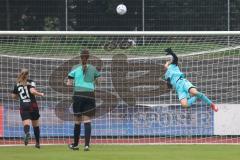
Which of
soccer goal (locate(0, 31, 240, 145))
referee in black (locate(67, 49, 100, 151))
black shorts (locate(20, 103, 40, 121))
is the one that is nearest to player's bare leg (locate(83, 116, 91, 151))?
referee in black (locate(67, 49, 100, 151))

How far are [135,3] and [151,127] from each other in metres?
6.71

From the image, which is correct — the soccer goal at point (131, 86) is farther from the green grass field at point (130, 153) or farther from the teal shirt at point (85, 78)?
the teal shirt at point (85, 78)

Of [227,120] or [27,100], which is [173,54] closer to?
[27,100]

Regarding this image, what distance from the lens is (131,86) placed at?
19688 millimetres

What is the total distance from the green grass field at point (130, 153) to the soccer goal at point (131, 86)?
170 cm

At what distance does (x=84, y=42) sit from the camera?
19.6 m

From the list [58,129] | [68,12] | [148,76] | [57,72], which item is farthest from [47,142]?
[68,12]

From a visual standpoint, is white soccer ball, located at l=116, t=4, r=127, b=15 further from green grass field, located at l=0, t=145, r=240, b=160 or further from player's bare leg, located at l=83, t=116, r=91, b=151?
player's bare leg, located at l=83, t=116, r=91, b=151

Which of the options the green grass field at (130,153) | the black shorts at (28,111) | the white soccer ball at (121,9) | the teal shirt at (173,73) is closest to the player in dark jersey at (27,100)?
the black shorts at (28,111)

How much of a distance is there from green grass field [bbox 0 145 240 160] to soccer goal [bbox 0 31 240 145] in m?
1.70

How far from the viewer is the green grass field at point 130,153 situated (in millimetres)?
14641

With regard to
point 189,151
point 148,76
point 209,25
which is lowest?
point 189,151

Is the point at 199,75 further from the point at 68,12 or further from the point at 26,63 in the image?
the point at 68,12

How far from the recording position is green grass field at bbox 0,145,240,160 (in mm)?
14641
